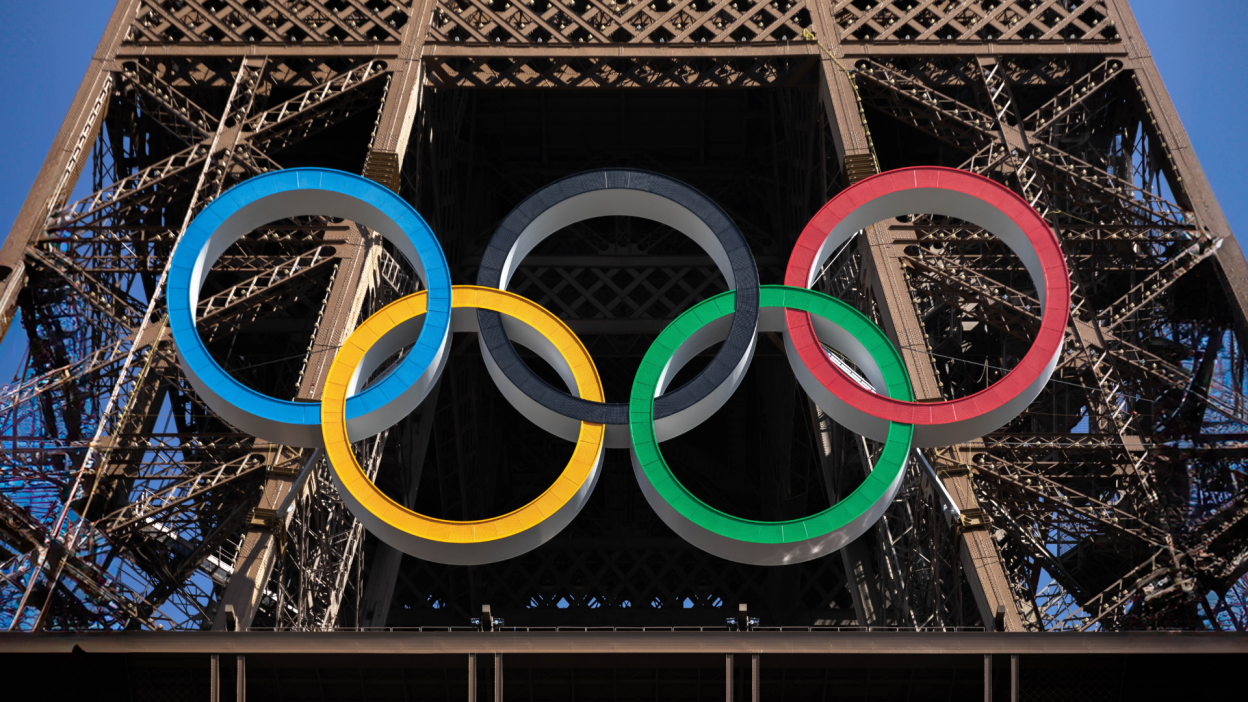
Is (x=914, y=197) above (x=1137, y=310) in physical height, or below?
above

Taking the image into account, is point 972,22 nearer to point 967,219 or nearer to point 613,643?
point 967,219

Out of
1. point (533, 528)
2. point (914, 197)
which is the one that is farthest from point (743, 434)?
point (533, 528)

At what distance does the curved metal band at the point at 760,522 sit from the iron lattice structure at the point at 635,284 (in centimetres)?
255

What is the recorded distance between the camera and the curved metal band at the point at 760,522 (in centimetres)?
2338

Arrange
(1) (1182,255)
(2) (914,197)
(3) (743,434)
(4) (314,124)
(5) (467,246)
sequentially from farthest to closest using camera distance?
(3) (743,434), (5) (467,246), (4) (314,124), (1) (1182,255), (2) (914,197)

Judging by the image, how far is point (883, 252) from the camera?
30500 mm

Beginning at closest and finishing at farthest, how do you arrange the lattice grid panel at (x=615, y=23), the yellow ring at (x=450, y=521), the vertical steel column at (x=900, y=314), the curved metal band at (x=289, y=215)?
the yellow ring at (x=450, y=521) < the vertical steel column at (x=900, y=314) < the curved metal band at (x=289, y=215) < the lattice grid panel at (x=615, y=23)

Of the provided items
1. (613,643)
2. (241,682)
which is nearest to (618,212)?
(613,643)

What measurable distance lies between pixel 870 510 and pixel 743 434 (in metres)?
26.4

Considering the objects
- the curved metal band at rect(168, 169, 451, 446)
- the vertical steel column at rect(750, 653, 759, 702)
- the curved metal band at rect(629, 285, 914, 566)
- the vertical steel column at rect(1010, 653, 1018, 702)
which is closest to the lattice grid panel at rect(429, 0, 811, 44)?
the curved metal band at rect(168, 169, 451, 446)

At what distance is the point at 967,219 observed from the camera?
1078 inches

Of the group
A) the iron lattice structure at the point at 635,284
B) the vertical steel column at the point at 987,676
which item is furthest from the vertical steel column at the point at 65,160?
the vertical steel column at the point at 987,676

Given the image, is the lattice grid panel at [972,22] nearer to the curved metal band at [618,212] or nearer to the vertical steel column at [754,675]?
the curved metal band at [618,212]

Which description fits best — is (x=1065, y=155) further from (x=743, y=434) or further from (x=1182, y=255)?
(x=743, y=434)
